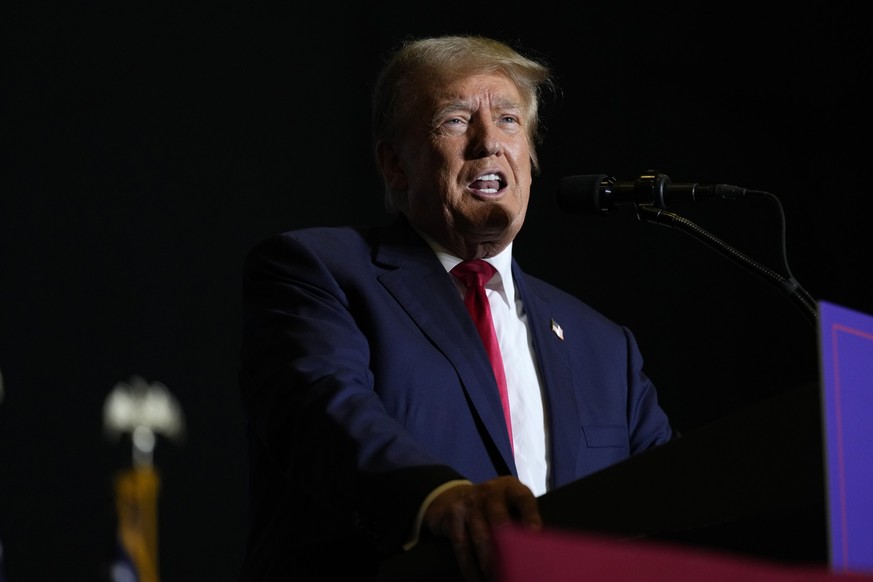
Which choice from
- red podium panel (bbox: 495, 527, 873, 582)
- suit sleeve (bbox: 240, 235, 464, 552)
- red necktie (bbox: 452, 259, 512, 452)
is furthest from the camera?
red necktie (bbox: 452, 259, 512, 452)

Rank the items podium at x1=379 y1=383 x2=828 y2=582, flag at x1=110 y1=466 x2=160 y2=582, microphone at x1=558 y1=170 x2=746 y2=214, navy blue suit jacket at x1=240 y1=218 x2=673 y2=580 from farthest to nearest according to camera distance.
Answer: flag at x1=110 y1=466 x2=160 y2=582 < microphone at x1=558 y1=170 x2=746 y2=214 < navy blue suit jacket at x1=240 y1=218 x2=673 y2=580 < podium at x1=379 y1=383 x2=828 y2=582

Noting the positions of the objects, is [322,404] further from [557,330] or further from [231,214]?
[231,214]

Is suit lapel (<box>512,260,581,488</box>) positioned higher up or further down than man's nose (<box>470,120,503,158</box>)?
further down

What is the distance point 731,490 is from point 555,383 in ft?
3.29

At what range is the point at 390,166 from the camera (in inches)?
96.6

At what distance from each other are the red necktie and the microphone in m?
0.29

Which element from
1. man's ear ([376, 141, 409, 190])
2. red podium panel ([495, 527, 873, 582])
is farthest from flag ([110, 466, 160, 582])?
red podium panel ([495, 527, 873, 582])

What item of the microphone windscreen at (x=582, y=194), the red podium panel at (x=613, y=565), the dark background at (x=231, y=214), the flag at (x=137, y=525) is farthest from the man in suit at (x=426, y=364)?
the flag at (x=137, y=525)

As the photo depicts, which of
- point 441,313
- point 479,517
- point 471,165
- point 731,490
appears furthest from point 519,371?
point 731,490

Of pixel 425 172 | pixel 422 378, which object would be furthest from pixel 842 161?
pixel 422 378

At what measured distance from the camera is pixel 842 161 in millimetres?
3705

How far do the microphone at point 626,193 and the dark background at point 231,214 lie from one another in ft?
6.73

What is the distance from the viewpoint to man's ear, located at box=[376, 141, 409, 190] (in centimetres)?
242

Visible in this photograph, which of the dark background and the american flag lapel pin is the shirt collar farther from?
the dark background
